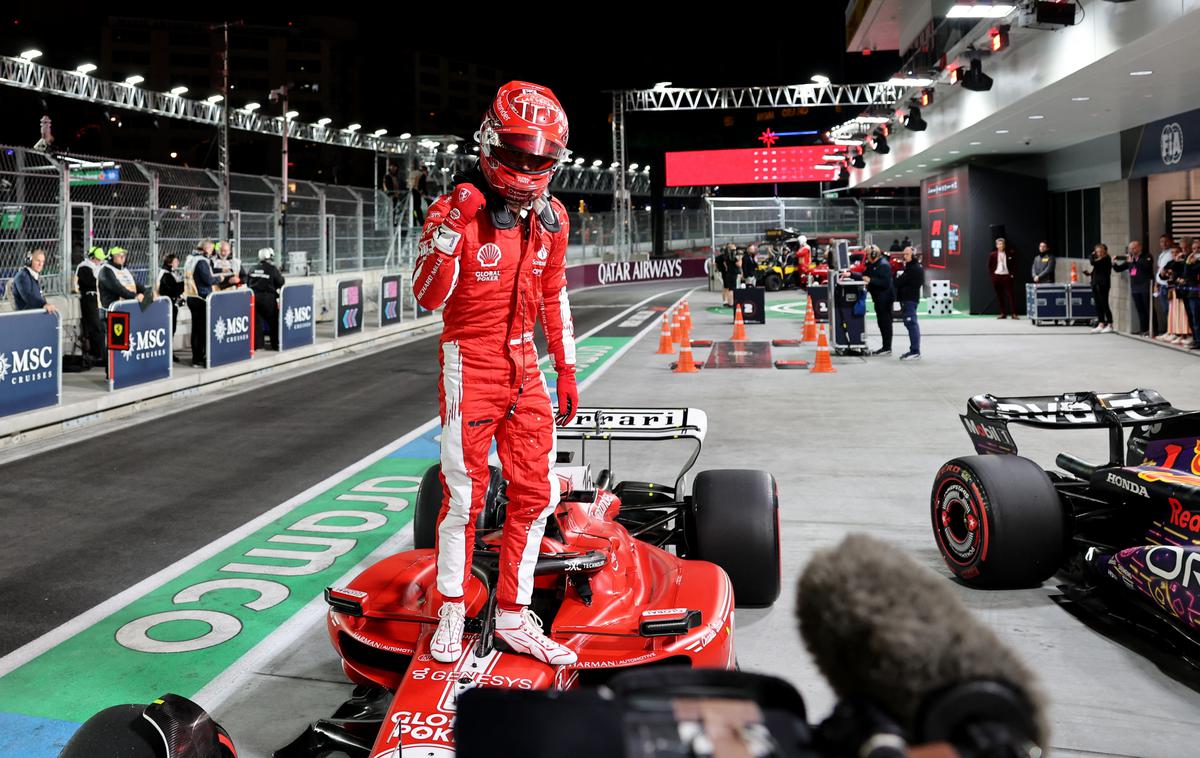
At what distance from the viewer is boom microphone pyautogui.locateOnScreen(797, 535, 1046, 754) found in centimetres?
135

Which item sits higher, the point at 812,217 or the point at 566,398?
the point at 812,217

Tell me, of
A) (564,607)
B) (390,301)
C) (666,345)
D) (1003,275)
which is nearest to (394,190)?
(390,301)

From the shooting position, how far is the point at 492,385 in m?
4.16

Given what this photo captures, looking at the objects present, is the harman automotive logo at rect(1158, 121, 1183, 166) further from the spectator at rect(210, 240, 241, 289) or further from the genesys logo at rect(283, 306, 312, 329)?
the spectator at rect(210, 240, 241, 289)

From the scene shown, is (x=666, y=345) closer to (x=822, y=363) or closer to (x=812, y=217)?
(x=822, y=363)

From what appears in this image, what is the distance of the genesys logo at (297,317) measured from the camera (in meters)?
17.9

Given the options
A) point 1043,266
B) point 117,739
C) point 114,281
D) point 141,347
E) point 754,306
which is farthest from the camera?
point 754,306

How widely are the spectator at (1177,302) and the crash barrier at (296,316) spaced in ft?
47.5

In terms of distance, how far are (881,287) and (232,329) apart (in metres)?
10.3

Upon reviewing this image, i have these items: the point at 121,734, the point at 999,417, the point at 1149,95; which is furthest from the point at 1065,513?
the point at 1149,95

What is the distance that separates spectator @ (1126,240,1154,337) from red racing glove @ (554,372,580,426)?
1736 cm

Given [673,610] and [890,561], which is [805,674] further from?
[890,561]

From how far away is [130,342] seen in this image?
520 inches

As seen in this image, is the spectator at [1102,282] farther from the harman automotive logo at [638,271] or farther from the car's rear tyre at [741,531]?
the harman automotive logo at [638,271]
